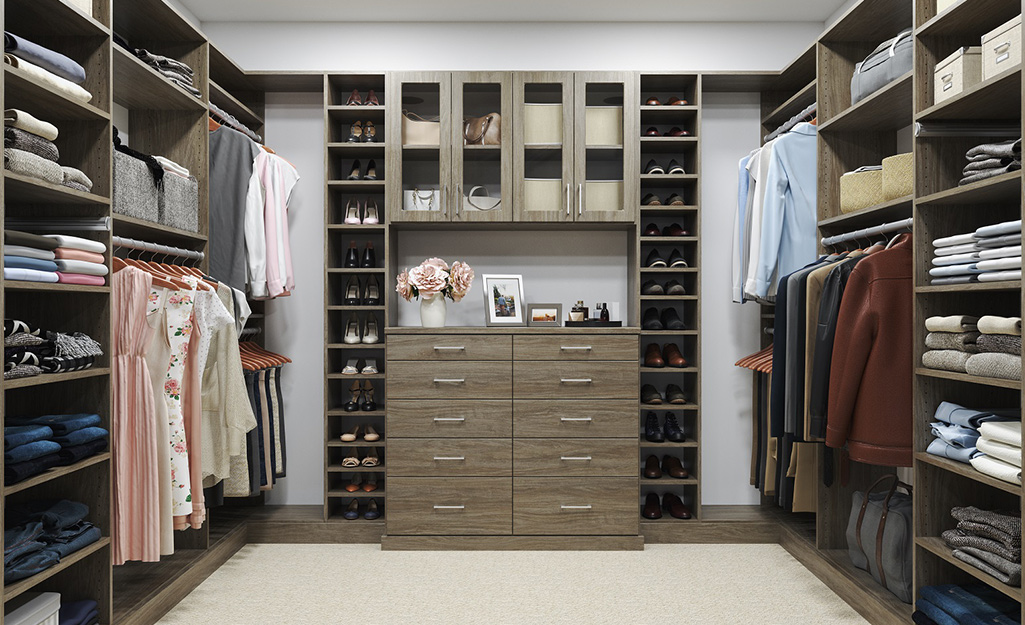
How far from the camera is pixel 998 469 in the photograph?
→ 2.02 meters

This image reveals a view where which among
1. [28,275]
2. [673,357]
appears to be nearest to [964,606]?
[673,357]

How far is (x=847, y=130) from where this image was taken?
328cm

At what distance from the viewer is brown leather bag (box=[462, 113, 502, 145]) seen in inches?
147

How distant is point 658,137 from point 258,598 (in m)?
3.09

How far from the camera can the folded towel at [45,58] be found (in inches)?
78.7

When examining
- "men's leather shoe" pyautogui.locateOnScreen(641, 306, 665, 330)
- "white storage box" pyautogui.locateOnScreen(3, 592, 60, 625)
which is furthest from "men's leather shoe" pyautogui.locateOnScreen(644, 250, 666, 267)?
"white storage box" pyautogui.locateOnScreen(3, 592, 60, 625)

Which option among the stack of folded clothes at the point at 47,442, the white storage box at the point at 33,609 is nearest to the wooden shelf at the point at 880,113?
the stack of folded clothes at the point at 47,442

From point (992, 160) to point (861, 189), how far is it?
846 mm

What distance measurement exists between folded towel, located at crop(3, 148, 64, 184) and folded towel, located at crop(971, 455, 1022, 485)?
3004 mm

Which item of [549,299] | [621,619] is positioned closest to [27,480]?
[621,619]

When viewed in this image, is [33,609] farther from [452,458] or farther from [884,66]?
[884,66]

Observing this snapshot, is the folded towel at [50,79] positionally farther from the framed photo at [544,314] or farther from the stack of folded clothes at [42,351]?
the framed photo at [544,314]

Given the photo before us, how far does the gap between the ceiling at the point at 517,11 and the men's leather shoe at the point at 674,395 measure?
2.18 metres

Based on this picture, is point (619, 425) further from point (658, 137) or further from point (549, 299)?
point (658, 137)
